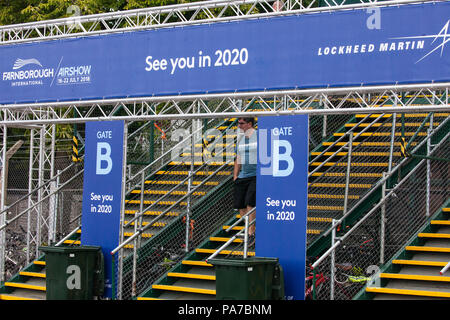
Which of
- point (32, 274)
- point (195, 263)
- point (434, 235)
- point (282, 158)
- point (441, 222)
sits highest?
point (282, 158)

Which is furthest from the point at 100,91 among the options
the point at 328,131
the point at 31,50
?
the point at 328,131

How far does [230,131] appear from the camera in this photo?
15.0 meters

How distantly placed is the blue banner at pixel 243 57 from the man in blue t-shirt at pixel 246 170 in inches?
46.1

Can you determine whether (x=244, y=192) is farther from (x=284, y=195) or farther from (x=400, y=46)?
(x=400, y=46)

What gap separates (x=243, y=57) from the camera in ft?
34.3

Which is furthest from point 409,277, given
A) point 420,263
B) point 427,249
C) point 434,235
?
point 434,235

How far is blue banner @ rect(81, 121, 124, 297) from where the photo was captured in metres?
11.5

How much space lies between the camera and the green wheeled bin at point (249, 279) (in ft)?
30.8

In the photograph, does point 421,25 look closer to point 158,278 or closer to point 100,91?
point 100,91

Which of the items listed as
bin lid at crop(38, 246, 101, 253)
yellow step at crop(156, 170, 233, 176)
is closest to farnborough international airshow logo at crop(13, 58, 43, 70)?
bin lid at crop(38, 246, 101, 253)

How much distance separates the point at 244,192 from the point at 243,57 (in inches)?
95.0

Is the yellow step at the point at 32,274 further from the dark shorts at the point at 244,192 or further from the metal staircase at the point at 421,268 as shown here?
the metal staircase at the point at 421,268

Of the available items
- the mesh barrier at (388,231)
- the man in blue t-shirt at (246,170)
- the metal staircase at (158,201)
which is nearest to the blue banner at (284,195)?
the mesh barrier at (388,231)

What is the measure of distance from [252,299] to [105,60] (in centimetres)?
484
